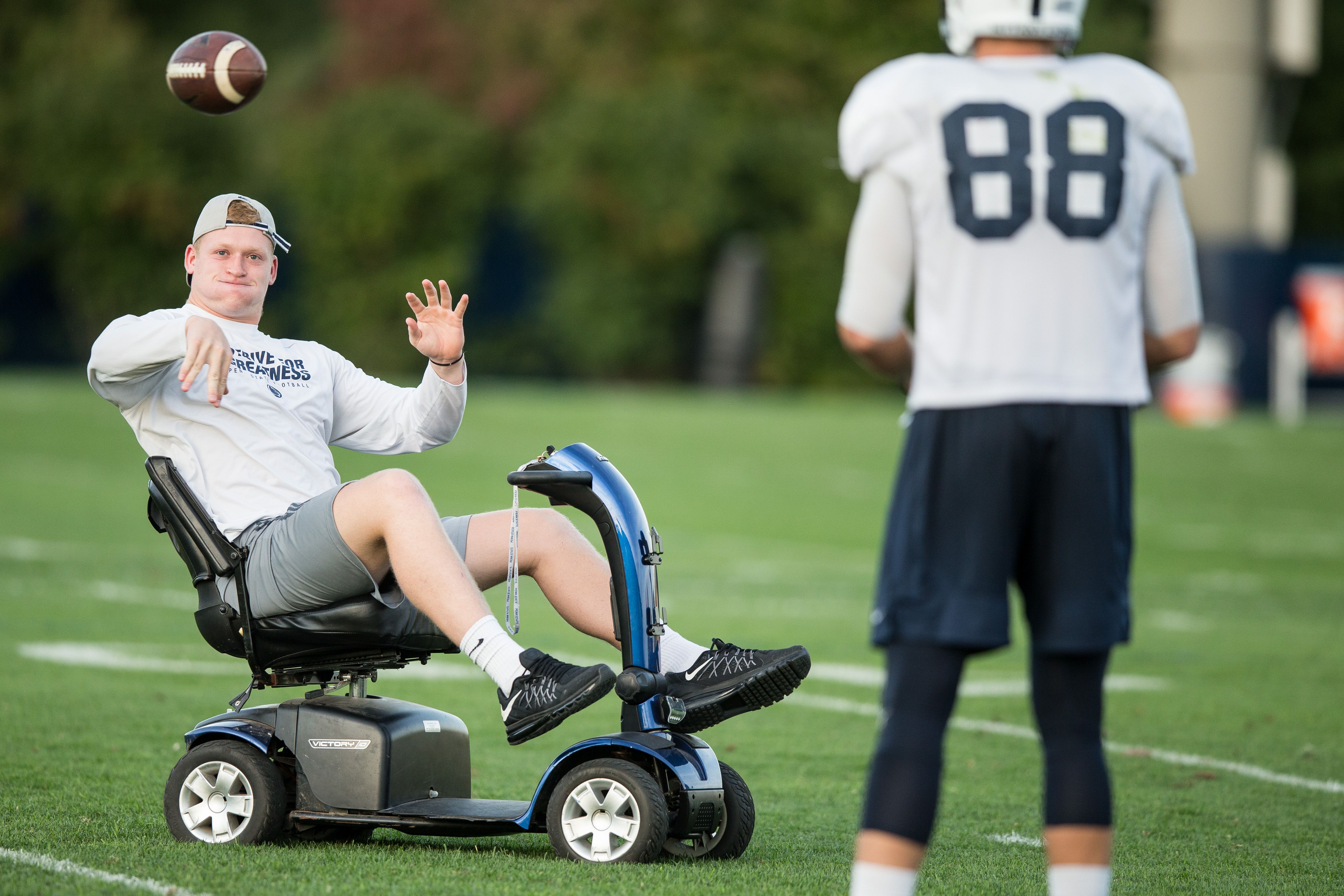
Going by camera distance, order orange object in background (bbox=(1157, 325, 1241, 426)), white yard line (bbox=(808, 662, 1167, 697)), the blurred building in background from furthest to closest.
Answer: the blurred building in background < orange object in background (bbox=(1157, 325, 1241, 426)) < white yard line (bbox=(808, 662, 1167, 697))

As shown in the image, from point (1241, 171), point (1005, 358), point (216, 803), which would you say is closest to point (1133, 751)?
point (216, 803)

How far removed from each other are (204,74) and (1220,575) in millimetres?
10141

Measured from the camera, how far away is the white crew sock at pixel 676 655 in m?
4.01

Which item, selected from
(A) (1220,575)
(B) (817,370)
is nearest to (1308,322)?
(B) (817,370)

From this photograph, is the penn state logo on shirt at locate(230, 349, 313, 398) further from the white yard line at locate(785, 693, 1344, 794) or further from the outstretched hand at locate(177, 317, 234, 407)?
the white yard line at locate(785, 693, 1344, 794)

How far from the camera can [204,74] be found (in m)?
4.82

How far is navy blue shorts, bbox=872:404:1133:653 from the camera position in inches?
108

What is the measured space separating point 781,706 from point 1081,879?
12.9 ft

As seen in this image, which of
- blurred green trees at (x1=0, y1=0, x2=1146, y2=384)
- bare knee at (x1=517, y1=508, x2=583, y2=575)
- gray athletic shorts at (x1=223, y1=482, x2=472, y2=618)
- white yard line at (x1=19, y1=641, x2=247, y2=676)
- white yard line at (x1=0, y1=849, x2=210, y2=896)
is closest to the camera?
white yard line at (x1=0, y1=849, x2=210, y2=896)

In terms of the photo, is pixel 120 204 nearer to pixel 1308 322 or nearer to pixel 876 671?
pixel 1308 322

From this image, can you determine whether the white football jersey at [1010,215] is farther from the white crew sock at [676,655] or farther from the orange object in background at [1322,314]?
the orange object in background at [1322,314]

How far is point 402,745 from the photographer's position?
4.04 m

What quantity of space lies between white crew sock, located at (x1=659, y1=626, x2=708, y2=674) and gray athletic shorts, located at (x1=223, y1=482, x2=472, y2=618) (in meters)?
0.57

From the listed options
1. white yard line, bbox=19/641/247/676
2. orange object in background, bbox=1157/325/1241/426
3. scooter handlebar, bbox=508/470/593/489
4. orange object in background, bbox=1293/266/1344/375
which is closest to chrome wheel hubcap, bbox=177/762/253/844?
scooter handlebar, bbox=508/470/593/489
